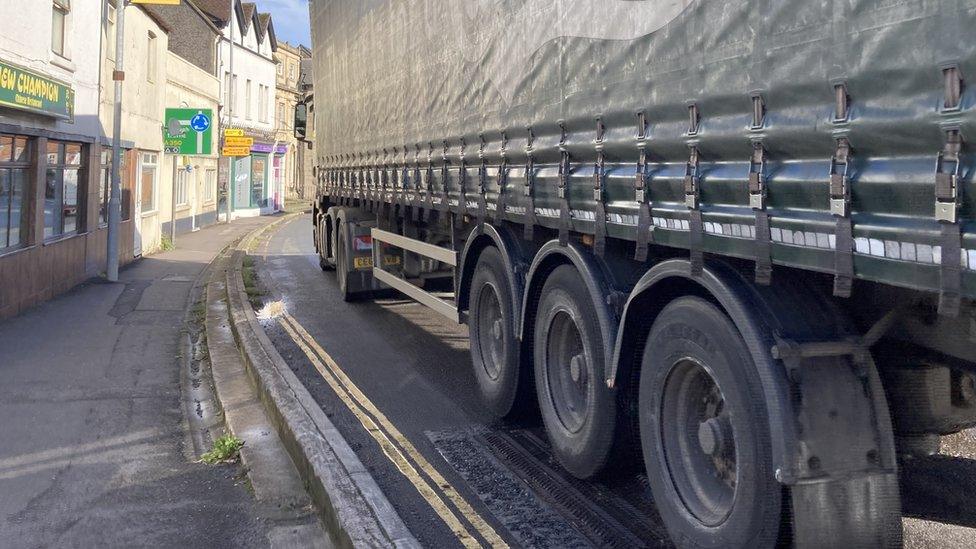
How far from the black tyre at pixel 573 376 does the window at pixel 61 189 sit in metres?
10.0

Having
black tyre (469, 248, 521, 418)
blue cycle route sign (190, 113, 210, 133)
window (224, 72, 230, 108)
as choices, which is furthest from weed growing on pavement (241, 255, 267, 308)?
window (224, 72, 230, 108)

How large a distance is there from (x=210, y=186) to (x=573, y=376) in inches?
1310

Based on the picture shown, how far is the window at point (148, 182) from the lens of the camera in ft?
73.4

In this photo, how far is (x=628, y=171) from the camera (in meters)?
4.70

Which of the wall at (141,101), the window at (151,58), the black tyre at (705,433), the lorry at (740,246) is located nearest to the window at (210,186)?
the wall at (141,101)

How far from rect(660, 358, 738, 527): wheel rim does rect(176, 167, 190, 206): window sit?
91.7ft

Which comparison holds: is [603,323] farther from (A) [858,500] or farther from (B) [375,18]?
(B) [375,18]

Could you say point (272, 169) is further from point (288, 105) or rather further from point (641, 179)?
point (641, 179)

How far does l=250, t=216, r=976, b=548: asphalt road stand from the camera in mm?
4215

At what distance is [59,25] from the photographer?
45.6 ft

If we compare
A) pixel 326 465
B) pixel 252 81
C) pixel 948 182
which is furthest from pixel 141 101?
pixel 252 81

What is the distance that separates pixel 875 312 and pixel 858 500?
706mm

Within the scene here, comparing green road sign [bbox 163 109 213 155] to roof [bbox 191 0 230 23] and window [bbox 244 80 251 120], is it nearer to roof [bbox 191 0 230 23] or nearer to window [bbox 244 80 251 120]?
roof [bbox 191 0 230 23]

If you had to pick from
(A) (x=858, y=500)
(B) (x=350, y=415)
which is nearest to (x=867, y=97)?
(A) (x=858, y=500)
